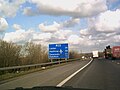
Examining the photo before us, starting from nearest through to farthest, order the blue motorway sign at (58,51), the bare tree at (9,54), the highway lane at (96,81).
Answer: the highway lane at (96,81) → the bare tree at (9,54) → the blue motorway sign at (58,51)

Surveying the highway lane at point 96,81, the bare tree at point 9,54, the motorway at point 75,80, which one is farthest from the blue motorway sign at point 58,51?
the highway lane at point 96,81

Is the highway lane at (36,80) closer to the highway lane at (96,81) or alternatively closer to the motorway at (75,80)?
the motorway at (75,80)

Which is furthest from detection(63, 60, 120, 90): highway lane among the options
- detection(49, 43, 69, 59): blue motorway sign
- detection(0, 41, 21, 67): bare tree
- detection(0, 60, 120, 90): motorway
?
detection(49, 43, 69, 59): blue motorway sign

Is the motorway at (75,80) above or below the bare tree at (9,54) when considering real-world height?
below

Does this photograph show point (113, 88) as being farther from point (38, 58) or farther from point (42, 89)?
point (38, 58)

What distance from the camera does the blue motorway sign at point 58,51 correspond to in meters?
A: 48.4

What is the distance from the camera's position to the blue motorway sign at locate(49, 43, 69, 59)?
159 feet

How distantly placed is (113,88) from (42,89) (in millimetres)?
6555

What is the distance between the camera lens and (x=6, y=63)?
3247 cm

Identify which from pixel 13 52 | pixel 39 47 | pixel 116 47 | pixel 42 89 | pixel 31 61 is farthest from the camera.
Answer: pixel 116 47

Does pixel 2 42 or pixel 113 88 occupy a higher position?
pixel 2 42

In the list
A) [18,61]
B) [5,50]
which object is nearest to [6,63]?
[5,50]

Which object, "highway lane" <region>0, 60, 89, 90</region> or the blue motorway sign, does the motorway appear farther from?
the blue motorway sign

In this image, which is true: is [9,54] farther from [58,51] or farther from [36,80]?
[36,80]
